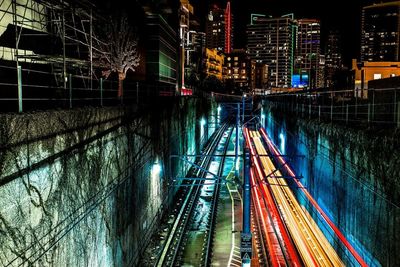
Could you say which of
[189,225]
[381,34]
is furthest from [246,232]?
[381,34]

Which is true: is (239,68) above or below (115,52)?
above

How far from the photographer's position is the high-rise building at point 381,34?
455ft

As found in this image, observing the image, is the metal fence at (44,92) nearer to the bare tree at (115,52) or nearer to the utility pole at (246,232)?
the utility pole at (246,232)

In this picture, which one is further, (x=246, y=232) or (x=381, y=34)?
(x=381, y=34)

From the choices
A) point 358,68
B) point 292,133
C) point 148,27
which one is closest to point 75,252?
point 292,133

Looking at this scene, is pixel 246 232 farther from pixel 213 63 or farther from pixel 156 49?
pixel 213 63

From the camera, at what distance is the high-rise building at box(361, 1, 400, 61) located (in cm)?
13862

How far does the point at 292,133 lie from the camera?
25469mm

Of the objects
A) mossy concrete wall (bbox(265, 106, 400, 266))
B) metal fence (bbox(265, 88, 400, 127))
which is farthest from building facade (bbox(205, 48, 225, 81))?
mossy concrete wall (bbox(265, 106, 400, 266))

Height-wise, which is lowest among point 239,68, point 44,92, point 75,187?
point 75,187

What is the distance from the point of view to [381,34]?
146500mm

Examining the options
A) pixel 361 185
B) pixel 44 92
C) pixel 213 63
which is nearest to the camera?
pixel 361 185

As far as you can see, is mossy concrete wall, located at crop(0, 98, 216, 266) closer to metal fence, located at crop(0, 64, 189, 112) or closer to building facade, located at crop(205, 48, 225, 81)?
metal fence, located at crop(0, 64, 189, 112)

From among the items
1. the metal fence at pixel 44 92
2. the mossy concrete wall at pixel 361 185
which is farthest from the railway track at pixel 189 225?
the metal fence at pixel 44 92
